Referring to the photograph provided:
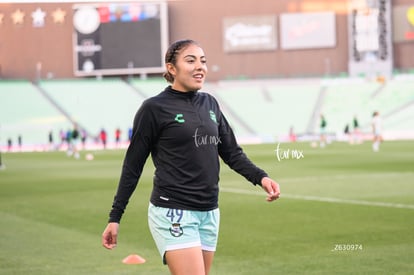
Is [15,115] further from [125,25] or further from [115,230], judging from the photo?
[115,230]

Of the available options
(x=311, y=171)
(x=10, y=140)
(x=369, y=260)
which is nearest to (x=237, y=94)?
(x=10, y=140)

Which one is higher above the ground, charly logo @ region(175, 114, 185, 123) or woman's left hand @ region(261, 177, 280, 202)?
charly logo @ region(175, 114, 185, 123)

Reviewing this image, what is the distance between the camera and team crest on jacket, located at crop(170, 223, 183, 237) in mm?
6641

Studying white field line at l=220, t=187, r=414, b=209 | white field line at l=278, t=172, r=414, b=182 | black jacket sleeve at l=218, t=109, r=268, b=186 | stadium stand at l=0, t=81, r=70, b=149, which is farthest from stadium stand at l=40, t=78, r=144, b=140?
black jacket sleeve at l=218, t=109, r=268, b=186

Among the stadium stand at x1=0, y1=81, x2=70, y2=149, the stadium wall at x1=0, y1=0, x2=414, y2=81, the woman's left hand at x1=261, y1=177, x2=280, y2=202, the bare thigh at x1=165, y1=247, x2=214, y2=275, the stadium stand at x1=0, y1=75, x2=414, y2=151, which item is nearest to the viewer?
the bare thigh at x1=165, y1=247, x2=214, y2=275

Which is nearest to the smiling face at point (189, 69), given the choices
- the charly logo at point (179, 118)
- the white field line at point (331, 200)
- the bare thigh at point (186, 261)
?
the charly logo at point (179, 118)

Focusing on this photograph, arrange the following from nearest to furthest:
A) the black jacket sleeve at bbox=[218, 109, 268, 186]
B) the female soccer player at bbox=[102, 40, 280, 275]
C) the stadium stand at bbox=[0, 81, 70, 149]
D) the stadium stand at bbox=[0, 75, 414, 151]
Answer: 1. the female soccer player at bbox=[102, 40, 280, 275]
2. the black jacket sleeve at bbox=[218, 109, 268, 186]
3. the stadium stand at bbox=[0, 81, 70, 149]
4. the stadium stand at bbox=[0, 75, 414, 151]

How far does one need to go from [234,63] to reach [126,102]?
1503 centimetres

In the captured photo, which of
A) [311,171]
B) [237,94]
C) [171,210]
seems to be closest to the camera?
[171,210]

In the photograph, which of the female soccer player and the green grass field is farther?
the green grass field

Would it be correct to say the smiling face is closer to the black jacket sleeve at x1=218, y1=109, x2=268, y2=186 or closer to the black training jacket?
the black training jacket

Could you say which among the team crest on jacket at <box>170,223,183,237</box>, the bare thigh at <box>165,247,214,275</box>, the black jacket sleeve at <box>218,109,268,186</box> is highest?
the black jacket sleeve at <box>218,109,268,186</box>

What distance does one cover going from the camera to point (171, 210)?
6.73 m

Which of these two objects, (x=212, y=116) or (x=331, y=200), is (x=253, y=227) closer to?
(x=331, y=200)
